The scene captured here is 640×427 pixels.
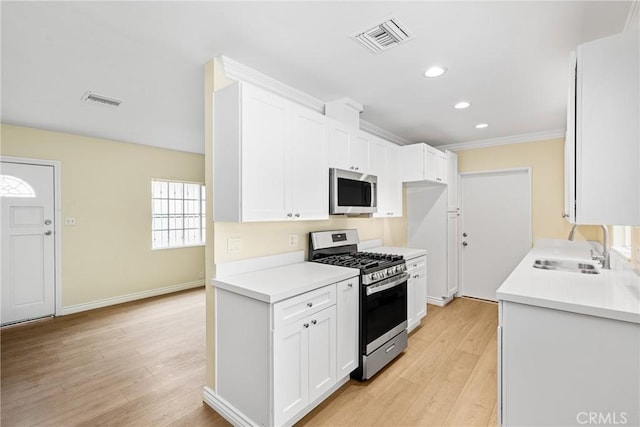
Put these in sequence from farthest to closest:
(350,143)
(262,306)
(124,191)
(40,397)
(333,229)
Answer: (124,191) → (333,229) → (350,143) → (40,397) → (262,306)

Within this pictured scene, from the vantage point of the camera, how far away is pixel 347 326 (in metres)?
2.33

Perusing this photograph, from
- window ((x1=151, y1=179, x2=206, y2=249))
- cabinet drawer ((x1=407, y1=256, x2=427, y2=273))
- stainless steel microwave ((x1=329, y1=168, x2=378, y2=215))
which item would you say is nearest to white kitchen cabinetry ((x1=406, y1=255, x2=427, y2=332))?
cabinet drawer ((x1=407, y1=256, x2=427, y2=273))

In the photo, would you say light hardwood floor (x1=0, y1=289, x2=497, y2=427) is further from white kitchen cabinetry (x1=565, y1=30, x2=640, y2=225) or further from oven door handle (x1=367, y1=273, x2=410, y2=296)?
white kitchen cabinetry (x1=565, y1=30, x2=640, y2=225)

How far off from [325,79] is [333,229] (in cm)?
150

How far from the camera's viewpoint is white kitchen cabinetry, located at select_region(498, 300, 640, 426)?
4.37ft

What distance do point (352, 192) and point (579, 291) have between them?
182 cm

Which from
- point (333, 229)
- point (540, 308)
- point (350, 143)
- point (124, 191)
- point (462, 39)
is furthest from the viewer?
point (124, 191)

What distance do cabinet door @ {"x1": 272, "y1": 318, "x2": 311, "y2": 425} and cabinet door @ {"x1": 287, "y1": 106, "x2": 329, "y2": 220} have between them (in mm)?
866

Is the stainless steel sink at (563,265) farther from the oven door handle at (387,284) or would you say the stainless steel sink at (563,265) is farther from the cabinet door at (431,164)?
the cabinet door at (431,164)

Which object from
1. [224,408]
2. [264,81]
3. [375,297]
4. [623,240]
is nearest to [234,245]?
[224,408]

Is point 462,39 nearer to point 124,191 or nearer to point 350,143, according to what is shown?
point 350,143

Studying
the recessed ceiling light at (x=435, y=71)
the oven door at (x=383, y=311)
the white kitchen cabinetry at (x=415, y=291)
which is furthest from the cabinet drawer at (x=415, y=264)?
the recessed ceiling light at (x=435, y=71)

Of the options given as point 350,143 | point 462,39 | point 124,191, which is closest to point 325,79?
point 350,143

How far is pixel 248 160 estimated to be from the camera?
2.02m
